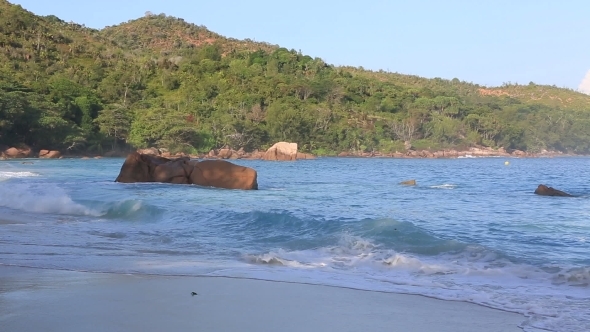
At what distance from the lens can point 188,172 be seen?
84.4 feet

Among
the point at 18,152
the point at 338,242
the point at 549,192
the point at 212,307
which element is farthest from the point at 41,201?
the point at 18,152

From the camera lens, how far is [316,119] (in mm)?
91000

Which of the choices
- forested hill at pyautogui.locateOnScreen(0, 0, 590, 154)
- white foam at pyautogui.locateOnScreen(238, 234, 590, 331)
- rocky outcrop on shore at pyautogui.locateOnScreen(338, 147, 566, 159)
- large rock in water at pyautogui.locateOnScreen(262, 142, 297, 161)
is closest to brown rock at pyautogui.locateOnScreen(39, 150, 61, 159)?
forested hill at pyautogui.locateOnScreen(0, 0, 590, 154)

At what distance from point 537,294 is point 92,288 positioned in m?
4.95

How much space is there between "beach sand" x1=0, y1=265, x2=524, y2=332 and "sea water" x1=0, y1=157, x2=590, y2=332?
20.6 inches

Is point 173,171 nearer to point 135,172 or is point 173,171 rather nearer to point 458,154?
point 135,172

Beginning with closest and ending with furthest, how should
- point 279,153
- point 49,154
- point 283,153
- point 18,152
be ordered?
point 18,152
point 49,154
point 283,153
point 279,153

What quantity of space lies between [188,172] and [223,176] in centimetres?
202

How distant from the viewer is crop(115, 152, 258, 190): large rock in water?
950 inches

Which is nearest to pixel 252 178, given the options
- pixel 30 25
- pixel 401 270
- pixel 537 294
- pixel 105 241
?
pixel 105 241

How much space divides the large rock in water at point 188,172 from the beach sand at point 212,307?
657 inches

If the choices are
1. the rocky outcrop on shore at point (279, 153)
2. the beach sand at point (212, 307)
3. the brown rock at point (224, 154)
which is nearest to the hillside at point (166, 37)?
the rocky outcrop on shore at point (279, 153)

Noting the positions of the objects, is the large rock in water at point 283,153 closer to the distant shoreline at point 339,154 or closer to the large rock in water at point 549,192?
the distant shoreline at point 339,154

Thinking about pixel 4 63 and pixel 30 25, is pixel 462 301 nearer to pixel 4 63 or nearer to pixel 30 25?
pixel 4 63
